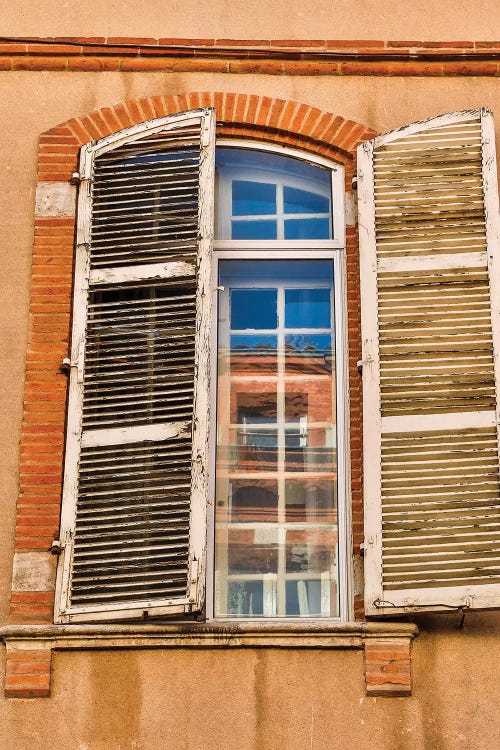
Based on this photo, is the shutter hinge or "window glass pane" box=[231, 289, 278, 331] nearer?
the shutter hinge

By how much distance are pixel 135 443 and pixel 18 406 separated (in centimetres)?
69

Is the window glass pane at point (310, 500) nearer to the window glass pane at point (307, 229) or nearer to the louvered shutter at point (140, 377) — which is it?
the louvered shutter at point (140, 377)

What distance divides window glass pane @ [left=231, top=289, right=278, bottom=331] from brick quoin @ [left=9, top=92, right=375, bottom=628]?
450 millimetres

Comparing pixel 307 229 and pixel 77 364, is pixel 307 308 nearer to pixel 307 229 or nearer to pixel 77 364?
pixel 307 229

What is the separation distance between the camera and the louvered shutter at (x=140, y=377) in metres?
6.15

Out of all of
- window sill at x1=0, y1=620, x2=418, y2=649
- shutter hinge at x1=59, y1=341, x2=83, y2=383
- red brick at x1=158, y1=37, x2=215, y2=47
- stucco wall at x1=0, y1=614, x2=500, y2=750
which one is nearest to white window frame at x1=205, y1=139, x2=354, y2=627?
window sill at x1=0, y1=620, x2=418, y2=649

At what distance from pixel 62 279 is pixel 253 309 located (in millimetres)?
1030

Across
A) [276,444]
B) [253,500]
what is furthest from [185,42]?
[253,500]

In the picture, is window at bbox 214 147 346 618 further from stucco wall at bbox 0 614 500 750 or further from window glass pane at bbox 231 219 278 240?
stucco wall at bbox 0 614 500 750

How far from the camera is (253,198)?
7.27m

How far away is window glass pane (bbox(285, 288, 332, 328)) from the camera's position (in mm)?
7012

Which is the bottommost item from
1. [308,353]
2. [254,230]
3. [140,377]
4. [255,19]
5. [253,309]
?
[140,377]

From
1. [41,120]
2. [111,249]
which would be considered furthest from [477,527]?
[41,120]

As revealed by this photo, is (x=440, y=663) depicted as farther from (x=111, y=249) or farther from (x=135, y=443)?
(x=111, y=249)
